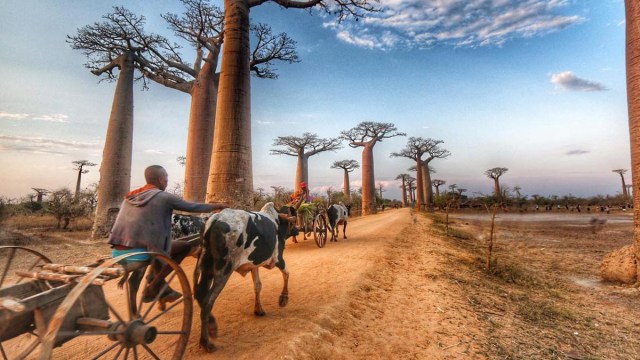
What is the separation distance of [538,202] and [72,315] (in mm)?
42782

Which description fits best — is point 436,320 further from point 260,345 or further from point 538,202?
point 538,202

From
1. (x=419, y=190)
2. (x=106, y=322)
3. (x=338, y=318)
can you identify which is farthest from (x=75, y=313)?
(x=419, y=190)

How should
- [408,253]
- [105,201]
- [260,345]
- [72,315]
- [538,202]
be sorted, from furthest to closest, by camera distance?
[538,202] → [105,201] → [408,253] → [260,345] → [72,315]

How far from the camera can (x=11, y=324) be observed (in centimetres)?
170

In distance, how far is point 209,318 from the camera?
2.66 m

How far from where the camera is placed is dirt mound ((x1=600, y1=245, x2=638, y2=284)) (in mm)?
5277

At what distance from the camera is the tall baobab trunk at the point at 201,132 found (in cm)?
1042

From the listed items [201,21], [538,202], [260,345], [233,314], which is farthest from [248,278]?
[538,202]

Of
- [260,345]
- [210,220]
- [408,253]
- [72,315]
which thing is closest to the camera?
[72,315]

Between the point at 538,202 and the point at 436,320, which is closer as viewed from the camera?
the point at 436,320

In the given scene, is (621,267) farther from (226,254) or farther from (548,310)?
(226,254)

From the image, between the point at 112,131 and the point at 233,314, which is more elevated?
the point at 112,131

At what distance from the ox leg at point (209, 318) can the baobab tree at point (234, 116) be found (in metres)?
3.94

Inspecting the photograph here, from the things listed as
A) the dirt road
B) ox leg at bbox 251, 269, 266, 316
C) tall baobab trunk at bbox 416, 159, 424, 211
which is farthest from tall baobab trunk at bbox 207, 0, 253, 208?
tall baobab trunk at bbox 416, 159, 424, 211
